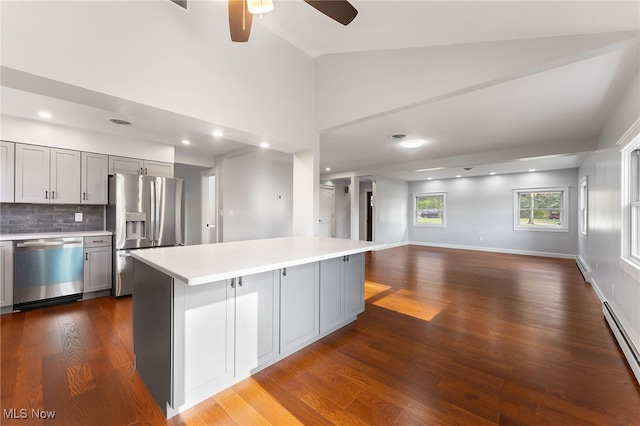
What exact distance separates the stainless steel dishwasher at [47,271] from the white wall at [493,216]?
30.0 ft

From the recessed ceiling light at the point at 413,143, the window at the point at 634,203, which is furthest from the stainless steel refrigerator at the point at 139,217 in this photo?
the window at the point at 634,203

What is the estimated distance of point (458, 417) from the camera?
5.24 feet

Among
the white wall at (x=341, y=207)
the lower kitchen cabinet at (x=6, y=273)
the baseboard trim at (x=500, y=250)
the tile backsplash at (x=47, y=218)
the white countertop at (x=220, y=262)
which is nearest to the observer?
the white countertop at (x=220, y=262)

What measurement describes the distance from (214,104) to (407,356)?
276 cm

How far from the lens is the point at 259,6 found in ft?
5.07

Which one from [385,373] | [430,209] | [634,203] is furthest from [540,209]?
[385,373]

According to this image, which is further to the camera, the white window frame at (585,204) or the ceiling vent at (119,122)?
the white window frame at (585,204)

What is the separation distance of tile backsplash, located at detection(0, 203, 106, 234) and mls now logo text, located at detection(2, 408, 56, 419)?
10.1ft

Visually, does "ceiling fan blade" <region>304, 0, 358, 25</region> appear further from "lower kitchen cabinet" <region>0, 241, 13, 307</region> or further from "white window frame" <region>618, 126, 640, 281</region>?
"lower kitchen cabinet" <region>0, 241, 13, 307</region>

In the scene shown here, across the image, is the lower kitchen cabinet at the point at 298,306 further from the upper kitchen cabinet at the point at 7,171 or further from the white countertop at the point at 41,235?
the upper kitchen cabinet at the point at 7,171

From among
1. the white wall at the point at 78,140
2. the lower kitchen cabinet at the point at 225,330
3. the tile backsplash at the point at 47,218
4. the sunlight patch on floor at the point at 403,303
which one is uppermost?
the white wall at the point at 78,140

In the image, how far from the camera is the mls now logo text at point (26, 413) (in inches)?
61.6

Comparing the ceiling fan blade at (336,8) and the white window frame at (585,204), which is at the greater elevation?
the ceiling fan blade at (336,8)

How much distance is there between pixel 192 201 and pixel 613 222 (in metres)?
7.27
